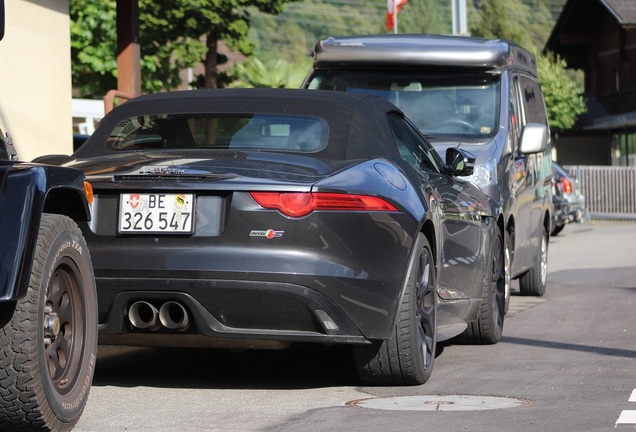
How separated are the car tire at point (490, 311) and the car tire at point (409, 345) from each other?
1670 mm

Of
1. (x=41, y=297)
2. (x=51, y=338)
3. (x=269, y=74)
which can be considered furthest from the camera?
(x=269, y=74)

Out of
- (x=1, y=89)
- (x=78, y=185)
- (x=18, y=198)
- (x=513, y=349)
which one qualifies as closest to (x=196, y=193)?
(x=78, y=185)

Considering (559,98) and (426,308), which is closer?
(426,308)

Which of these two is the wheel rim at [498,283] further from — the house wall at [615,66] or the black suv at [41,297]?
the house wall at [615,66]

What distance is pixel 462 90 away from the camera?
39.4 ft

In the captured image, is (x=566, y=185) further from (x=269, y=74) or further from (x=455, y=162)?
Result: (x=455, y=162)

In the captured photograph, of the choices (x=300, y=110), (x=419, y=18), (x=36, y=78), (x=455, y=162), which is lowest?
(x=455, y=162)

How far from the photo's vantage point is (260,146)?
7559 millimetres

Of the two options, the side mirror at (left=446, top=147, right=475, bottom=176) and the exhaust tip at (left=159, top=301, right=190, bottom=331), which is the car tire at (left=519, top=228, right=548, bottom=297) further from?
the exhaust tip at (left=159, top=301, right=190, bottom=331)

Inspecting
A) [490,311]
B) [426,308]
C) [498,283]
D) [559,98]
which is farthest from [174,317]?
[559,98]

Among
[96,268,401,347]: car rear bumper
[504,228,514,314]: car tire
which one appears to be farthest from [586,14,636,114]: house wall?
[96,268,401,347]: car rear bumper

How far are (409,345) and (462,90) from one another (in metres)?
5.22

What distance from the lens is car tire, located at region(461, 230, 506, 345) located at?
30.6ft

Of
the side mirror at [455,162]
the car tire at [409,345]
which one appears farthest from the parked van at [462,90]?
the car tire at [409,345]
